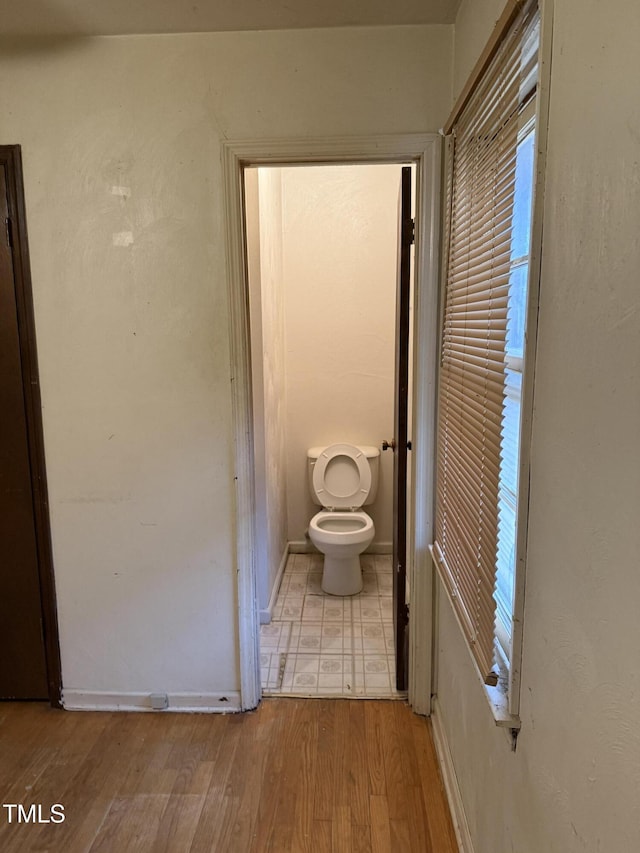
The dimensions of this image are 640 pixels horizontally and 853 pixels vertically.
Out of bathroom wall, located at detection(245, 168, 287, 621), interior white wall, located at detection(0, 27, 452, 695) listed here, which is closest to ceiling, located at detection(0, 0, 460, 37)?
interior white wall, located at detection(0, 27, 452, 695)

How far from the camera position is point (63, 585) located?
7.21ft

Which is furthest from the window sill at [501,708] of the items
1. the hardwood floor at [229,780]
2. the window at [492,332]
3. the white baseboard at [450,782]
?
the hardwood floor at [229,780]

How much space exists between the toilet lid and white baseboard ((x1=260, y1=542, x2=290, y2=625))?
1.56ft

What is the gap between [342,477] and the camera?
138 inches

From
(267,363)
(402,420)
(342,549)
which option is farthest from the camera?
(342,549)

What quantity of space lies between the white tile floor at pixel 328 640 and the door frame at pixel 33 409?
2.88ft

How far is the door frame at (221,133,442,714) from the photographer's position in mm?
1904

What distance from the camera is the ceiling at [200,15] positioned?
1.69 meters

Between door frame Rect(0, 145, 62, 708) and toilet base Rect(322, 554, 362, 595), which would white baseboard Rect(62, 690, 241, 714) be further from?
toilet base Rect(322, 554, 362, 595)

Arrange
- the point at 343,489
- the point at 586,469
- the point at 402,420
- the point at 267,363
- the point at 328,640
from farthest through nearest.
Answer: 1. the point at 343,489
2. the point at 267,363
3. the point at 328,640
4. the point at 402,420
5. the point at 586,469

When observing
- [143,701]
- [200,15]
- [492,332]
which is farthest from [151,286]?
[143,701]

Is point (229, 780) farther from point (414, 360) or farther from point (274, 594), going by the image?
point (414, 360)

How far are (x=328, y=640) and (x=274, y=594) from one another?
1.68 ft

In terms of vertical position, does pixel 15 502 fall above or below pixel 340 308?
below
